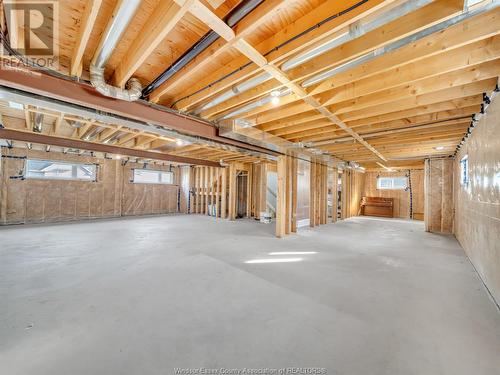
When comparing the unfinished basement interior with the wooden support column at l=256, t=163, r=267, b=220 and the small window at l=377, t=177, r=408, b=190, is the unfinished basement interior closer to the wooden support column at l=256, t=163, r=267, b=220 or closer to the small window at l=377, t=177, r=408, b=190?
the wooden support column at l=256, t=163, r=267, b=220

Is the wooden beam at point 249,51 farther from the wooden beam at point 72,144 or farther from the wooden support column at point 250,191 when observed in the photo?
the wooden support column at point 250,191

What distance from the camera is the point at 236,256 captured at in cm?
337

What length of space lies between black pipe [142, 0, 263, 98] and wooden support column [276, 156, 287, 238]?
3.20 m

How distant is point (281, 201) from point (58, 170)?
7.15m

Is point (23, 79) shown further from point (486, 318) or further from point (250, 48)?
point (486, 318)

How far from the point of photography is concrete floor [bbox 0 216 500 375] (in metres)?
1.32

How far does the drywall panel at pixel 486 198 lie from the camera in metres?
2.16

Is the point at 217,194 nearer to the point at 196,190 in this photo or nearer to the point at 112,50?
the point at 196,190

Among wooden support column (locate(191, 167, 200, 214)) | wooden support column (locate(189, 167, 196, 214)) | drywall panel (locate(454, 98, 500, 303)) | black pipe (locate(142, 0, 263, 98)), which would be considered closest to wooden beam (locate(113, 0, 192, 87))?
black pipe (locate(142, 0, 263, 98))

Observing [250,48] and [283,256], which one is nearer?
[250,48]

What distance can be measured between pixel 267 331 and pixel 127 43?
2.80 meters

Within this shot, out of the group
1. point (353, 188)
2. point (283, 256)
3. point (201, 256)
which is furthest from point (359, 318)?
point (353, 188)

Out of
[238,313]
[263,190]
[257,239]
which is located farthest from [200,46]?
[263,190]

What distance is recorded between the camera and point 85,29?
1.55 meters
